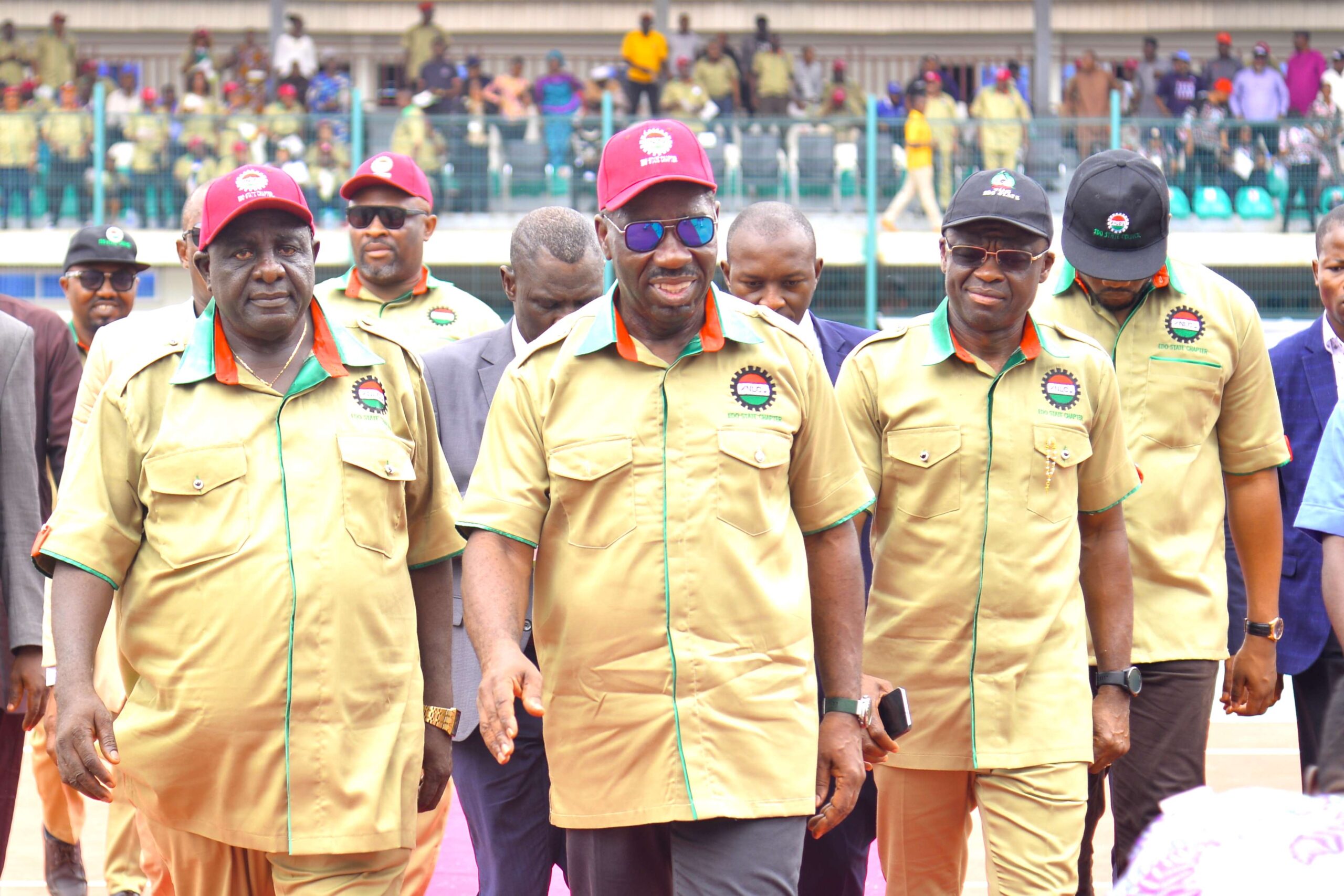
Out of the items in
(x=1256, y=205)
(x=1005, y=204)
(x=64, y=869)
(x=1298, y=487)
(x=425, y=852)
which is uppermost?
(x=1256, y=205)

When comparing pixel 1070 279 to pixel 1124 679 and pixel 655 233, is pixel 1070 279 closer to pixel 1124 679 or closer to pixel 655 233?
pixel 1124 679

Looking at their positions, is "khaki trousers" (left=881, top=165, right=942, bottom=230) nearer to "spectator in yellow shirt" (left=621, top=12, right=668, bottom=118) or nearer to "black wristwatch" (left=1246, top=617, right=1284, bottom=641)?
"spectator in yellow shirt" (left=621, top=12, right=668, bottom=118)

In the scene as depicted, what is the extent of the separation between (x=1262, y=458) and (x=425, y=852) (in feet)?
9.28

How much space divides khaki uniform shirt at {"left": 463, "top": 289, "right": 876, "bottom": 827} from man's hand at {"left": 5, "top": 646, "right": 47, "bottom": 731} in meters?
1.72

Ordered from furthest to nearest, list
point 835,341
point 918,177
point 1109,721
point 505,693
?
point 918,177 → point 835,341 → point 1109,721 → point 505,693

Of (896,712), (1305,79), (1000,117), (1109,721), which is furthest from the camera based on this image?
(1305,79)

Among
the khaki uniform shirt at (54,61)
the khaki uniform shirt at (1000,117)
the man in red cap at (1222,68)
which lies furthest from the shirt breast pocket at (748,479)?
the khaki uniform shirt at (54,61)

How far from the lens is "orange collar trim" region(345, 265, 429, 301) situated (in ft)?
25.2

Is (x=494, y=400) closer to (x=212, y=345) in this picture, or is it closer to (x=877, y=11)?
(x=212, y=345)

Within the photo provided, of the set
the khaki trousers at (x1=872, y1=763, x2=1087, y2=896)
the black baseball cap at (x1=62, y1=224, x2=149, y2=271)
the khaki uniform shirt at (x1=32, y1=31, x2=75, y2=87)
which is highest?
the khaki uniform shirt at (x1=32, y1=31, x2=75, y2=87)

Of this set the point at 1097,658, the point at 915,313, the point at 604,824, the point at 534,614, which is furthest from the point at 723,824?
the point at 915,313

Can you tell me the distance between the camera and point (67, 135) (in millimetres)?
19062

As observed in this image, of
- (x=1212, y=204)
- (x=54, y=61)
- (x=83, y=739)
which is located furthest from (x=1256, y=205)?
(x=54, y=61)

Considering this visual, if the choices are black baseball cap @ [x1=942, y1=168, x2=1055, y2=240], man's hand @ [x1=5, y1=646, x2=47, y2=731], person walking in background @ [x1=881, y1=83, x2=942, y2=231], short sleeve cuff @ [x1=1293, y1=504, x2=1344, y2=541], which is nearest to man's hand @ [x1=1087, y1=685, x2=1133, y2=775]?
short sleeve cuff @ [x1=1293, y1=504, x2=1344, y2=541]
